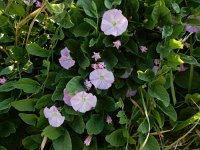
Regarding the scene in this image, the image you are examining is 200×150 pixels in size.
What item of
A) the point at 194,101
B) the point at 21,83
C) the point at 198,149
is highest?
the point at 21,83

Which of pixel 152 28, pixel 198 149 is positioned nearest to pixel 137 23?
pixel 152 28

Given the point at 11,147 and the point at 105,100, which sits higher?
the point at 105,100

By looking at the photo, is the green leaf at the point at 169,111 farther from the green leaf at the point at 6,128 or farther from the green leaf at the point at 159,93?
the green leaf at the point at 6,128

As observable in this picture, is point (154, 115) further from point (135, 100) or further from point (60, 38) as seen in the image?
point (60, 38)

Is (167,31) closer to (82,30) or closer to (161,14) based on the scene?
(161,14)

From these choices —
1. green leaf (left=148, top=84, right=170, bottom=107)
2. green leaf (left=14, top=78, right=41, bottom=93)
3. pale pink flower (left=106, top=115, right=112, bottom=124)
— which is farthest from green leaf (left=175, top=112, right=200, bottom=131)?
green leaf (left=14, top=78, right=41, bottom=93)

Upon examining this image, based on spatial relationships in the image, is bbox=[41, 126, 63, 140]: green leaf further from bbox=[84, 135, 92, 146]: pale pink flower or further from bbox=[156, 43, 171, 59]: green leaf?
bbox=[156, 43, 171, 59]: green leaf

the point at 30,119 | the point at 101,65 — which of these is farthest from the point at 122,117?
the point at 30,119
